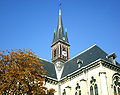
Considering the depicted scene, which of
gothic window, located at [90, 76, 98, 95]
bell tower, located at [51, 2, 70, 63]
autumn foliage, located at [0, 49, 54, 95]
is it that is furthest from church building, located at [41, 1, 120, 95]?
autumn foliage, located at [0, 49, 54, 95]

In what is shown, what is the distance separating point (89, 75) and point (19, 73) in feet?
47.3

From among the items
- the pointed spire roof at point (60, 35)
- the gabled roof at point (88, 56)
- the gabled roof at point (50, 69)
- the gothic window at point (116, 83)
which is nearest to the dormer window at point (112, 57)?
the gabled roof at point (88, 56)

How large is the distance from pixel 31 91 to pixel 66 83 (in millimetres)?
15355

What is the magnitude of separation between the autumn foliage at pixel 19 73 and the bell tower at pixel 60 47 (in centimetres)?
2136

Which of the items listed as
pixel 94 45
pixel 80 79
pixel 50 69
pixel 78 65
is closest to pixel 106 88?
pixel 80 79

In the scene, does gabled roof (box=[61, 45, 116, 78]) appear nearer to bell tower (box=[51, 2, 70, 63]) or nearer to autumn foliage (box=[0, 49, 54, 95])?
bell tower (box=[51, 2, 70, 63])

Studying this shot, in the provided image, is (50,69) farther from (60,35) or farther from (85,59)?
(60,35)

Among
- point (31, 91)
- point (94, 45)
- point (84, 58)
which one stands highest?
point (94, 45)

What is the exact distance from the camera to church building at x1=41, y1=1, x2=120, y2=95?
27969mm

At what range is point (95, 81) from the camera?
28.8 m

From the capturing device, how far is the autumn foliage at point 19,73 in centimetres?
1892

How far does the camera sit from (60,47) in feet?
148

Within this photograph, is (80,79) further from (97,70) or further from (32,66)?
(32,66)

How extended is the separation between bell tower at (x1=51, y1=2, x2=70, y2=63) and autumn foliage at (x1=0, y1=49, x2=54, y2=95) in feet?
70.1
